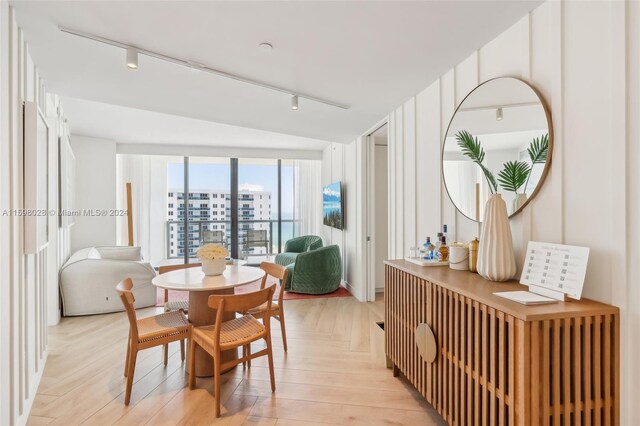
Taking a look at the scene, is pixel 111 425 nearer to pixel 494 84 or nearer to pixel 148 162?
pixel 494 84

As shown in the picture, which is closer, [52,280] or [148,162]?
[52,280]

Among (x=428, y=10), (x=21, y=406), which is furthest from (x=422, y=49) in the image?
(x=21, y=406)

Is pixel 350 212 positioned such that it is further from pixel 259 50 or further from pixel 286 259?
pixel 259 50

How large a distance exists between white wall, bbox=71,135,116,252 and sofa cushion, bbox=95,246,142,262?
0.94 m

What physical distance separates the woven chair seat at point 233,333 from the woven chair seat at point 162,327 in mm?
138

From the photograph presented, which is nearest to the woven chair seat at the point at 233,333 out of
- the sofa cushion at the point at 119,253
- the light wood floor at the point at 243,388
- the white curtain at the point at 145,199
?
the light wood floor at the point at 243,388

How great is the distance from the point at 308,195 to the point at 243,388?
5.38 meters

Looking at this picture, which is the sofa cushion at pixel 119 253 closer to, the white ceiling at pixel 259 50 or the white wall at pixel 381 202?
the white ceiling at pixel 259 50

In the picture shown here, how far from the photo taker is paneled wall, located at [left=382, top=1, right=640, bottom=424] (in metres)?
1.29

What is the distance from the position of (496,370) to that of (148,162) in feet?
23.7

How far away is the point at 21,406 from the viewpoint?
1941 mm

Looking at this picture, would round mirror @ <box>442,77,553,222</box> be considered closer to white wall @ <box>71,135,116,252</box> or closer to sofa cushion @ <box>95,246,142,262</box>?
sofa cushion @ <box>95,246,142,262</box>

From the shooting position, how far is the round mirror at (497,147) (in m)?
1.72

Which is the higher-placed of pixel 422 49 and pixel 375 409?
pixel 422 49
